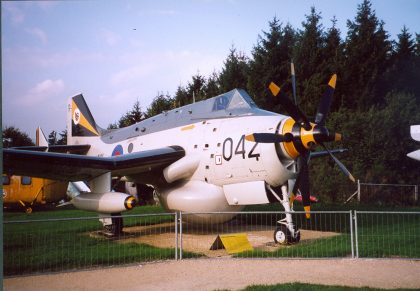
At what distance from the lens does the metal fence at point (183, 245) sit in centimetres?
885

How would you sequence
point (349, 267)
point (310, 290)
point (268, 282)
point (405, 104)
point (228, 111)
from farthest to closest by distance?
point (405, 104)
point (228, 111)
point (349, 267)
point (268, 282)
point (310, 290)

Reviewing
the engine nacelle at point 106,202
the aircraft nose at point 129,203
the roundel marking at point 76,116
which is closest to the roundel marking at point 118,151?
the engine nacelle at point 106,202

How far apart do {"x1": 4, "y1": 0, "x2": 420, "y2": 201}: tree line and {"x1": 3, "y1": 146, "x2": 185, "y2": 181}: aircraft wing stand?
13.9m

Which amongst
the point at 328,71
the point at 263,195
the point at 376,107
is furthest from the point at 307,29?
the point at 263,195

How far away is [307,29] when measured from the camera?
31.4 metres

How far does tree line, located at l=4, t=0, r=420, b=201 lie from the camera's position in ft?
82.1

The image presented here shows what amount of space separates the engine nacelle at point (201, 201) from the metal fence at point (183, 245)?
0.62 feet

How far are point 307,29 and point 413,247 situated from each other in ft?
80.5

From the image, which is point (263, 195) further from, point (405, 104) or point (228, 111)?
point (405, 104)

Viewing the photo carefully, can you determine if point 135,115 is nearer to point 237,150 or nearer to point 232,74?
point 232,74

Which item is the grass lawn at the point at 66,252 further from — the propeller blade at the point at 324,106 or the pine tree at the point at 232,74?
the pine tree at the point at 232,74

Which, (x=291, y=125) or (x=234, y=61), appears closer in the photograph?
(x=291, y=125)

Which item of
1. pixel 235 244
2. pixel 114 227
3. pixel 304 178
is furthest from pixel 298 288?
pixel 114 227

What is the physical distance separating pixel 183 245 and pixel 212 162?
2.51 meters
